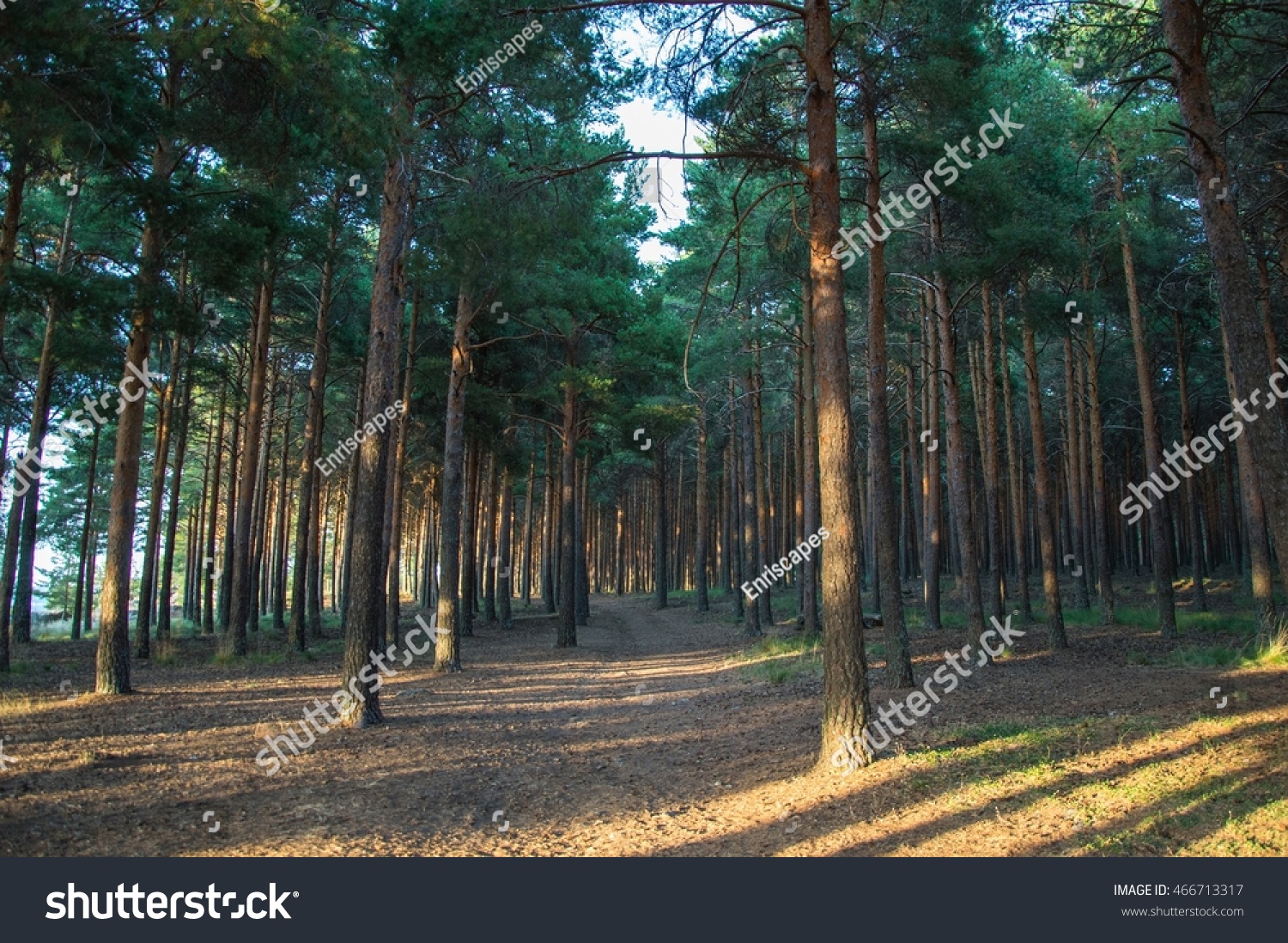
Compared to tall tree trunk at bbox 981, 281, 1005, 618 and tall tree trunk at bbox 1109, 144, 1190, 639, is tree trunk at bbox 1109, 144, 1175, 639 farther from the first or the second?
tall tree trunk at bbox 981, 281, 1005, 618

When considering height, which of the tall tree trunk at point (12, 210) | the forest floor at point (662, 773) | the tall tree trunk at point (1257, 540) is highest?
the tall tree trunk at point (12, 210)

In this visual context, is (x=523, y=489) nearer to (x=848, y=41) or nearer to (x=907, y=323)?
(x=907, y=323)

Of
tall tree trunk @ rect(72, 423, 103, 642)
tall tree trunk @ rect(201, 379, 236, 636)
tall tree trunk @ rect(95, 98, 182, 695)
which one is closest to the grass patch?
tall tree trunk @ rect(95, 98, 182, 695)

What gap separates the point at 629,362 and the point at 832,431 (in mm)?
13870

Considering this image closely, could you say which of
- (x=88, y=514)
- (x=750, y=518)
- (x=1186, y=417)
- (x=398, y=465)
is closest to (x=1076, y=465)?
(x=1186, y=417)

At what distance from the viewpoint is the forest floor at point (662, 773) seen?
587 centimetres

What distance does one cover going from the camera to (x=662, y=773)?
8469 millimetres

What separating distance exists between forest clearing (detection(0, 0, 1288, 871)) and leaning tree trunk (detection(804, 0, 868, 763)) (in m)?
0.04

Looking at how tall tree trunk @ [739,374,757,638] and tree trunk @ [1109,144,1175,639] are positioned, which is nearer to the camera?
tree trunk @ [1109,144,1175,639]

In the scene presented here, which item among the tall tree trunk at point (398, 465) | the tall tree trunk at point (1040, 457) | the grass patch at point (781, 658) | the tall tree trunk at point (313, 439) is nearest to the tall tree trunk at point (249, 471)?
the tall tree trunk at point (313, 439)

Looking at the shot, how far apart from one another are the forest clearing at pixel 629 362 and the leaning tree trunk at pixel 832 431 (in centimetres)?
4

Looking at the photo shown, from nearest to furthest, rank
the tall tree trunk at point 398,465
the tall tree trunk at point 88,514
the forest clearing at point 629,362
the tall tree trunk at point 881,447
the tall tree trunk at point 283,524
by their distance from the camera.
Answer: the forest clearing at point 629,362 < the tall tree trunk at point 881,447 < the tall tree trunk at point 398,465 < the tall tree trunk at point 88,514 < the tall tree trunk at point 283,524

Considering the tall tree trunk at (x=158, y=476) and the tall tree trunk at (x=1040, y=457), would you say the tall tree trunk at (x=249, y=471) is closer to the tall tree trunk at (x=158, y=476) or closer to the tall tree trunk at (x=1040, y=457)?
the tall tree trunk at (x=158, y=476)

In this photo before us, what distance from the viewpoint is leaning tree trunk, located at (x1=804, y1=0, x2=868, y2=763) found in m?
7.54
